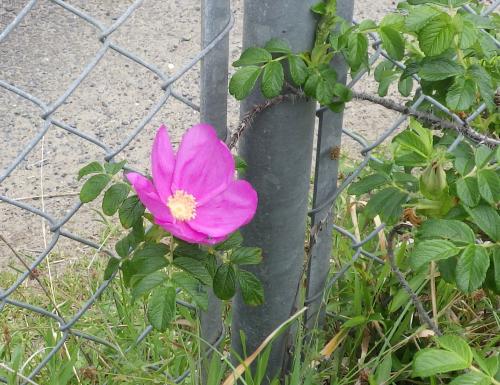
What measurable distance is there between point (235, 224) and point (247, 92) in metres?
0.18

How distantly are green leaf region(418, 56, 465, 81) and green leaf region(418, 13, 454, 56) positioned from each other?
66 millimetres

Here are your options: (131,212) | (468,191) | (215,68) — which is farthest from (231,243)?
(468,191)

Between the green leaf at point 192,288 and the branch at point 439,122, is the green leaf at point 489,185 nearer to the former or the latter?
the branch at point 439,122

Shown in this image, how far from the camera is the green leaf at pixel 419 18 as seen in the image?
3.55ft

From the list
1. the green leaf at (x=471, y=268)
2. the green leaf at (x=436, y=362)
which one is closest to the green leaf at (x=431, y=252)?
the green leaf at (x=471, y=268)

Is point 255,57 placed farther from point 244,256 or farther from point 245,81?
point 244,256

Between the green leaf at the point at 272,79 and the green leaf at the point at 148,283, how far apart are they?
287 millimetres

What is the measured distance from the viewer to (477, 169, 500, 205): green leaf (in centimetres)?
116

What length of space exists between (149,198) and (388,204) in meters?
0.45

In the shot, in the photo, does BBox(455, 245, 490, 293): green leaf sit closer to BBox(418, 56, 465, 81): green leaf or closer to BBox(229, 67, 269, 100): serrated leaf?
BBox(418, 56, 465, 81): green leaf

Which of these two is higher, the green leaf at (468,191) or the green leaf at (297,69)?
the green leaf at (297,69)

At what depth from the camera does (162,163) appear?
1072 mm

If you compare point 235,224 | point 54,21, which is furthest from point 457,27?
point 54,21

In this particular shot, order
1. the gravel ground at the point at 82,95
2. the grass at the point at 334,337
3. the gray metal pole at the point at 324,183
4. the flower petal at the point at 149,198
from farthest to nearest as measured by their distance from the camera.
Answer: the gravel ground at the point at 82,95, the grass at the point at 334,337, the gray metal pole at the point at 324,183, the flower petal at the point at 149,198
